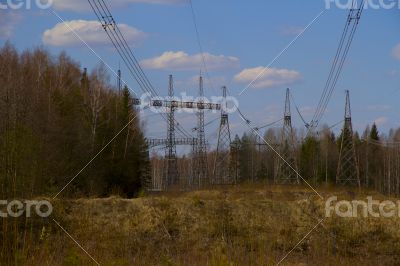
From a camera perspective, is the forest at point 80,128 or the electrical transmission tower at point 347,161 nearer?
the forest at point 80,128

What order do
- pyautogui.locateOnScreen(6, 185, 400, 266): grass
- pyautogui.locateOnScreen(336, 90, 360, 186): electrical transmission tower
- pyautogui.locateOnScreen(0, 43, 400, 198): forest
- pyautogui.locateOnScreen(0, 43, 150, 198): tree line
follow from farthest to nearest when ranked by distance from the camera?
pyautogui.locateOnScreen(336, 90, 360, 186): electrical transmission tower
pyautogui.locateOnScreen(0, 43, 150, 198): tree line
pyautogui.locateOnScreen(0, 43, 400, 198): forest
pyautogui.locateOnScreen(6, 185, 400, 266): grass

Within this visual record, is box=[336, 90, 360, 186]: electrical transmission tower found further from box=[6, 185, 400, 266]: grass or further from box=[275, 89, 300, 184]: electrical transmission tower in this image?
box=[6, 185, 400, 266]: grass

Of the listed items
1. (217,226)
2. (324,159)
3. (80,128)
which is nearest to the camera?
(217,226)

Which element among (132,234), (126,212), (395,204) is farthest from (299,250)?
(395,204)

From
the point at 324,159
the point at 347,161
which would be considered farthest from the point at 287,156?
the point at 324,159

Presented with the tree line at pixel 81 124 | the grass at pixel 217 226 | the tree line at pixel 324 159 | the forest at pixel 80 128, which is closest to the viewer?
the grass at pixel 217 226

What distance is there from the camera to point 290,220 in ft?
61.3

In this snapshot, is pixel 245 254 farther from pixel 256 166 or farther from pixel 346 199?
pixel 256 166

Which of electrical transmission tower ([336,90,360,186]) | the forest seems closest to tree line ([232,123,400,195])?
the forest

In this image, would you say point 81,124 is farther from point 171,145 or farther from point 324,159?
point 324,159

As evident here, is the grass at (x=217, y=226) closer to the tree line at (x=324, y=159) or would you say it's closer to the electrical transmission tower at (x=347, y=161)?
the electrical transmission tower at (x=347, y=161)

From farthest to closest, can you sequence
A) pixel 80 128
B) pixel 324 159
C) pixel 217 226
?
pixel 324 159, pixel 80 128, pixel 217 226

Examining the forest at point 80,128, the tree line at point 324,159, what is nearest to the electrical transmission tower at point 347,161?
the forest at point 80,128

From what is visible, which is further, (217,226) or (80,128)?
(80,128)
